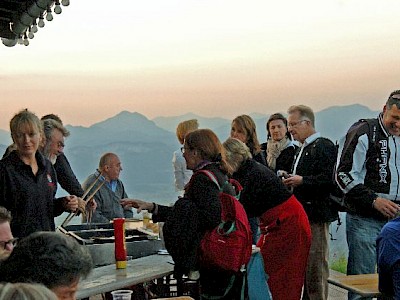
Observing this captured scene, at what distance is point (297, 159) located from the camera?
5352 millimetres

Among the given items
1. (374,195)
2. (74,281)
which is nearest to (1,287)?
(74,281)

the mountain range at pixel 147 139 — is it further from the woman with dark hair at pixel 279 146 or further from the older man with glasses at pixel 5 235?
the older man with glasses at pixel 5 235

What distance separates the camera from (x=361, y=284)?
360 cm

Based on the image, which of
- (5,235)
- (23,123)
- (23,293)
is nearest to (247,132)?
(23,123)

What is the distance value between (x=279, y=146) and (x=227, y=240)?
83.8 inches

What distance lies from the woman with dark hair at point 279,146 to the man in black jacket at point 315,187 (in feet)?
1.91

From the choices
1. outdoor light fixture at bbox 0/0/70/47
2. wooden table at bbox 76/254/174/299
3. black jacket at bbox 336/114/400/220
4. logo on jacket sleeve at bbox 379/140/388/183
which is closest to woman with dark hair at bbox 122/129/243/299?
wooden table at bbox 76/254/174/299

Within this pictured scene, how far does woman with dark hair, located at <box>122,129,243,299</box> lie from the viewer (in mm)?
3871

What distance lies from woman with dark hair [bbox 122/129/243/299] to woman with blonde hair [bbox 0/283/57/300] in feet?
8.03

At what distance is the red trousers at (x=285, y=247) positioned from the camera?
4.61 meters

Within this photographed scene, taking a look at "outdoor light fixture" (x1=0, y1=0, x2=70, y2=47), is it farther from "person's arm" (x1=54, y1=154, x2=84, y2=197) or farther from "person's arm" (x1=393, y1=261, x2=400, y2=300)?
"person's arm" (x1=393, y1=261, x2=400, y2=300)

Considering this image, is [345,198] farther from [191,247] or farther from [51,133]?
[51,133]

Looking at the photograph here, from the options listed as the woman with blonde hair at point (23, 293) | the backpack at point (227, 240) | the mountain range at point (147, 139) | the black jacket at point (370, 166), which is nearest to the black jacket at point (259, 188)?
the black jacket at point (370, 166)

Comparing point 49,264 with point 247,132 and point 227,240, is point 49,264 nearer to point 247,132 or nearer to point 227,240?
point 227,240
